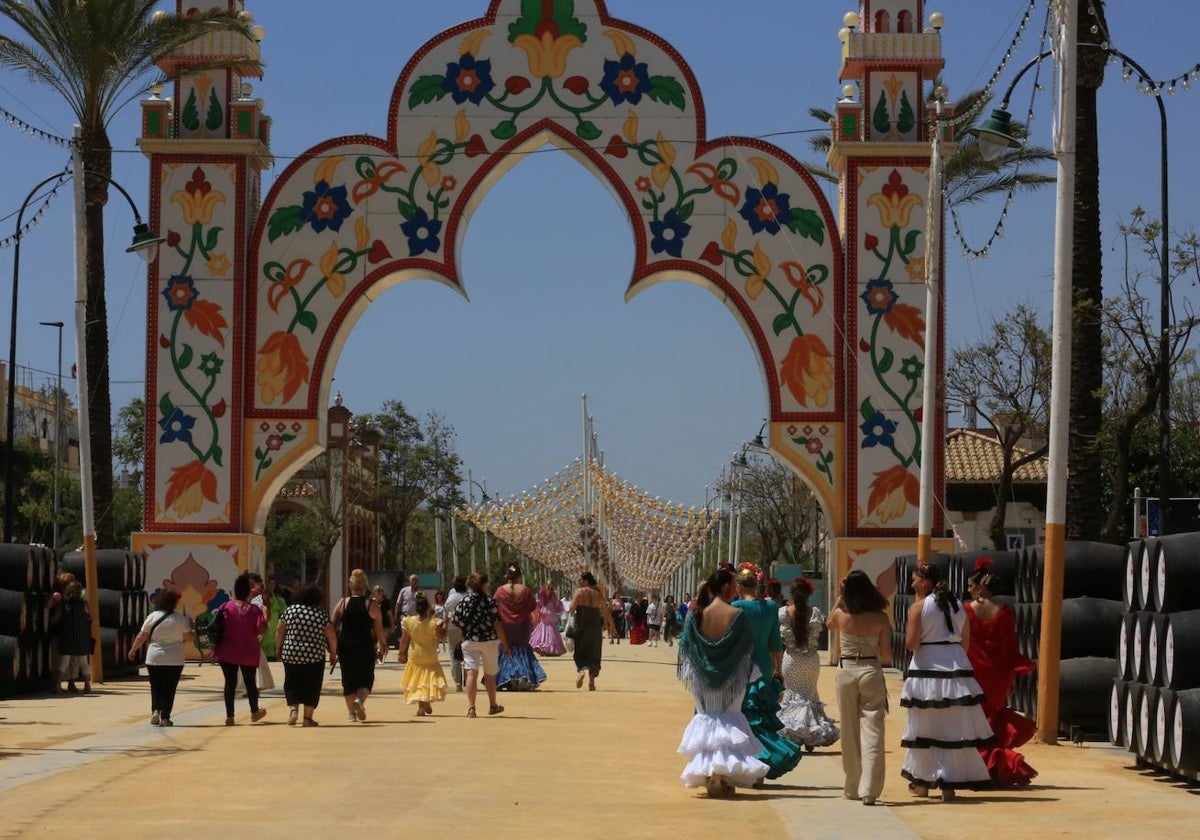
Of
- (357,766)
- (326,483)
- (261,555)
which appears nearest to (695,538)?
(326,483)

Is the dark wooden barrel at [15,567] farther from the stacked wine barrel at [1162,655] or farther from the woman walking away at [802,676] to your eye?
the stacked wine barrel at [1162,655]

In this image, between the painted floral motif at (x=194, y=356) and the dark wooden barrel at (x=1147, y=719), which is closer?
the dark wooden barrel at (x=1147, y=719)

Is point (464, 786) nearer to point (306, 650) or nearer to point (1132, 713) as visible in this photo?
point (1132, 713)

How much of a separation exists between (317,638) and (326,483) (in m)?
43.5

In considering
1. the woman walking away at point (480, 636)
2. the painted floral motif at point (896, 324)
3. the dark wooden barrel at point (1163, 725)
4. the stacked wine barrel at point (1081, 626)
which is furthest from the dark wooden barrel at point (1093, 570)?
the painted floral motif at point (896, 324)

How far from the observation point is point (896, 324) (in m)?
32.5

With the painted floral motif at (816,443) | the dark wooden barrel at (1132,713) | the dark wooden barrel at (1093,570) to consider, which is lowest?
the dark wooden barrel at (1132,713)

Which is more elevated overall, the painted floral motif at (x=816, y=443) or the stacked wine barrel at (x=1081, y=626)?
the painted floral motif at (x=816, y=443)

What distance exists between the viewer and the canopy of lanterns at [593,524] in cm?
6078

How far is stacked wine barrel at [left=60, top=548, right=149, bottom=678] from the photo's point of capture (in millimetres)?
29094

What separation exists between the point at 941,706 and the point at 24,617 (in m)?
14.7

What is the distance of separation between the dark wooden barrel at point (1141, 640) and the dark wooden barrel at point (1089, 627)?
335 cm

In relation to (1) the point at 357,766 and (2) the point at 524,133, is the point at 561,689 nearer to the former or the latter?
(2) the point at 524,133

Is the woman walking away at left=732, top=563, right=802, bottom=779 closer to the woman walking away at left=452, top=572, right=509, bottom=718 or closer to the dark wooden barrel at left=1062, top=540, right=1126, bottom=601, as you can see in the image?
the dark wooden barrel at left=1062, top=540, right=1126, bottom=601
